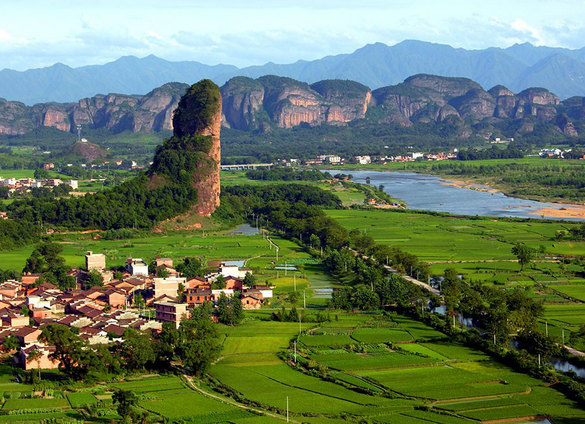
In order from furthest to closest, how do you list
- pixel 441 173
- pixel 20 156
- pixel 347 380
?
pixel 20 156, pixel 441 173, pixel 347 380

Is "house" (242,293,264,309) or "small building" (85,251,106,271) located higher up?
"small building" (85,251,106,271)

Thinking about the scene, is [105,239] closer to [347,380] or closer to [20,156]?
[347,380]

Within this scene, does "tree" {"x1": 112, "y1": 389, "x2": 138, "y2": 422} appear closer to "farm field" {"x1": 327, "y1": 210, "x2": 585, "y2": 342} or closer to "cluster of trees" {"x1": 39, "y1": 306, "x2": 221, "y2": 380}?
"cluster of trees" {"x1": 39, "y1": 306, "x2": 221, "y2": 380}

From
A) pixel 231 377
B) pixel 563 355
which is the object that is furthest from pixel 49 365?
pixel 563 355

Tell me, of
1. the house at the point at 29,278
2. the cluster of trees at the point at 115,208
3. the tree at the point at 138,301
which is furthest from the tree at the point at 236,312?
the cluster of trees at the point at 115,208

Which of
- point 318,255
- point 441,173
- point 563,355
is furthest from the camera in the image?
point 441,173

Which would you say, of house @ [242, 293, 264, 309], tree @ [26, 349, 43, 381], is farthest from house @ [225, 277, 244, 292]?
tree @ [26, 349, 43, 381]

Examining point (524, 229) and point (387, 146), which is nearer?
point (524, 229)
